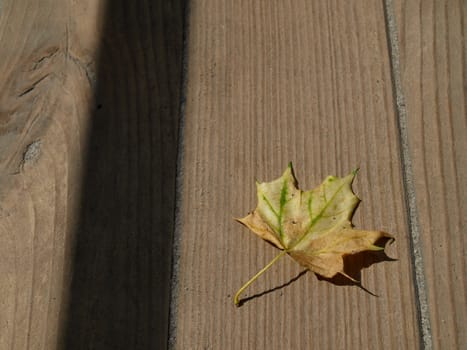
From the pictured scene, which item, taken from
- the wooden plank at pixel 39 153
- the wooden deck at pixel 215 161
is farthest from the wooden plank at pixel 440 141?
the wooden plank at pixel 39 153

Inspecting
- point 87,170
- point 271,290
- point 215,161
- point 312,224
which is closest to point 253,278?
point 271,290

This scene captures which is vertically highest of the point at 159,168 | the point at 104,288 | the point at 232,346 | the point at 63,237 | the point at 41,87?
the point at 41,87

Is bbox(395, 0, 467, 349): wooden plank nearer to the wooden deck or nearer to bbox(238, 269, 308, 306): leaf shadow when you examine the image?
the wooden deck

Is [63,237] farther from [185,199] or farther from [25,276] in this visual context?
[185,199]

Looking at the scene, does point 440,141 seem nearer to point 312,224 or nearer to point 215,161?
point 312,224

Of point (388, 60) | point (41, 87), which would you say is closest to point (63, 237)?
point (41, 87)

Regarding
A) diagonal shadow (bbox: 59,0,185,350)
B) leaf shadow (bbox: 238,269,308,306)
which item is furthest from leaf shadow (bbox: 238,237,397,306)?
diagonal shadow (bbox: 59,0,185,350)

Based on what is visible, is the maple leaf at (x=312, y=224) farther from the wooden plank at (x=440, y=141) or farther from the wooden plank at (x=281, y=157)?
the wooden plank at (x=440, y=141)
